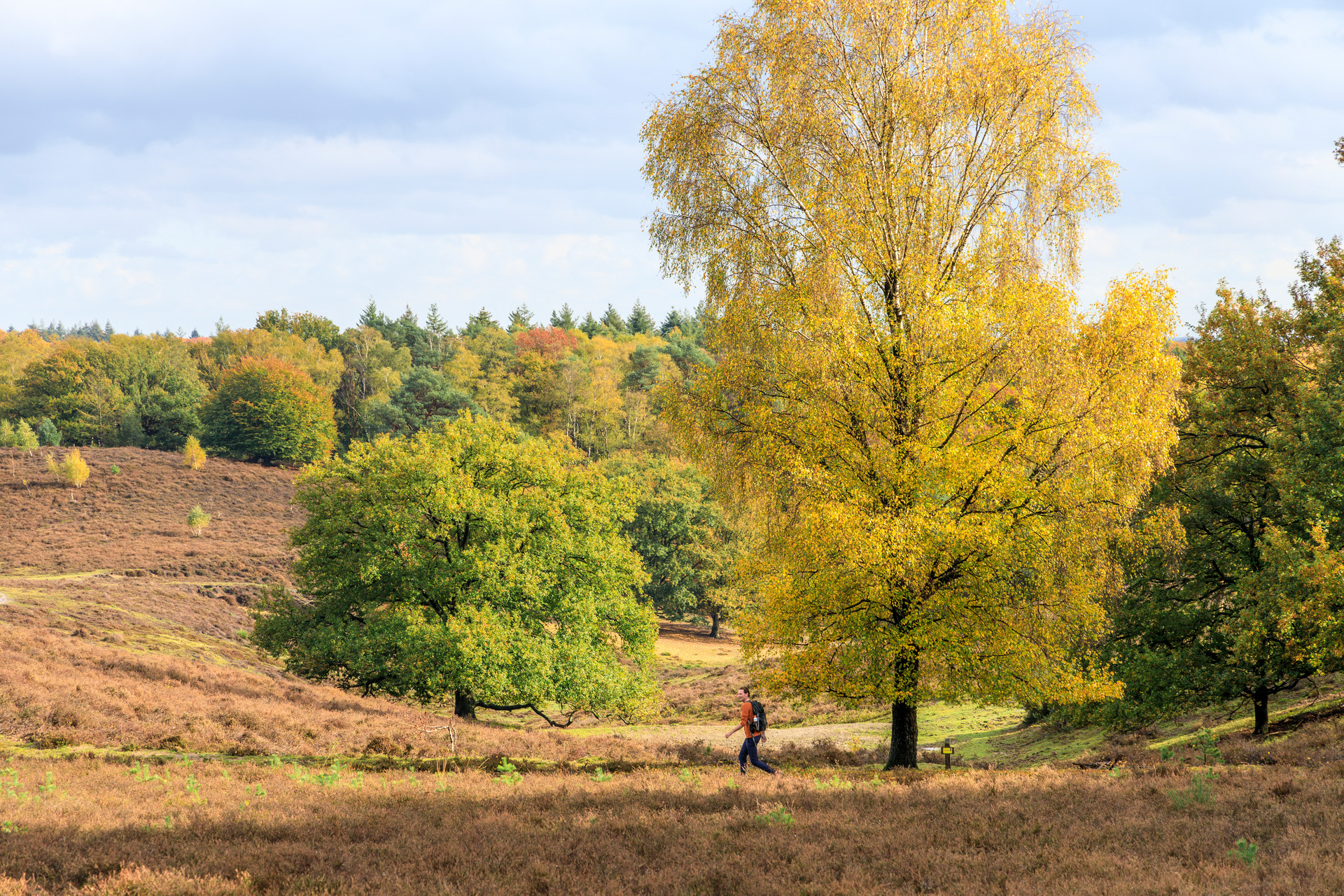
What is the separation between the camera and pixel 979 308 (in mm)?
15109

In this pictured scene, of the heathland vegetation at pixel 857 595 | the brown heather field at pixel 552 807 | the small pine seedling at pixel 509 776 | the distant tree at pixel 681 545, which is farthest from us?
the distant tree at pixel 681 545

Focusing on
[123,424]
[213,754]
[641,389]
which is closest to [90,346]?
[123,424]

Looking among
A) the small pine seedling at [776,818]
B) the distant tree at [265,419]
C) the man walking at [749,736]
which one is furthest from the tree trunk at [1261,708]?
the distant tree at [265,419]

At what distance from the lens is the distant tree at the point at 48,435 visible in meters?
94.6

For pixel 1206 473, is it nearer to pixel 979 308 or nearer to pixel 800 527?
pixel 979 308

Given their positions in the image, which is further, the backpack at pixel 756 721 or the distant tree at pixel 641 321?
the distant tree at pixel 641 321

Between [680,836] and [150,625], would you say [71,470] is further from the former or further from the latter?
[680,836]

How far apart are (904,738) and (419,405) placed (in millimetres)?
90668

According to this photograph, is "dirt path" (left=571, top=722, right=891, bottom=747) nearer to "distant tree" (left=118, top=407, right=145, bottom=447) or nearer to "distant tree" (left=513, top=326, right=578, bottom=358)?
"distant tree" (left=513, top=326, right=578, bottom=358)

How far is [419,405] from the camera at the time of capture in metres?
99.8

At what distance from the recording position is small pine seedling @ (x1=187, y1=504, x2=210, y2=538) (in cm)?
7019

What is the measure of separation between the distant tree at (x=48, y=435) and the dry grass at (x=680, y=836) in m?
101

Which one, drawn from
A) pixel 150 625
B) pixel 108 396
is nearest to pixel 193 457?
pixel 108 396

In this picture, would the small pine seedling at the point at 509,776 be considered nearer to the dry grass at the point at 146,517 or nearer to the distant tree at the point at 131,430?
the dry grass at the point at 146,517
